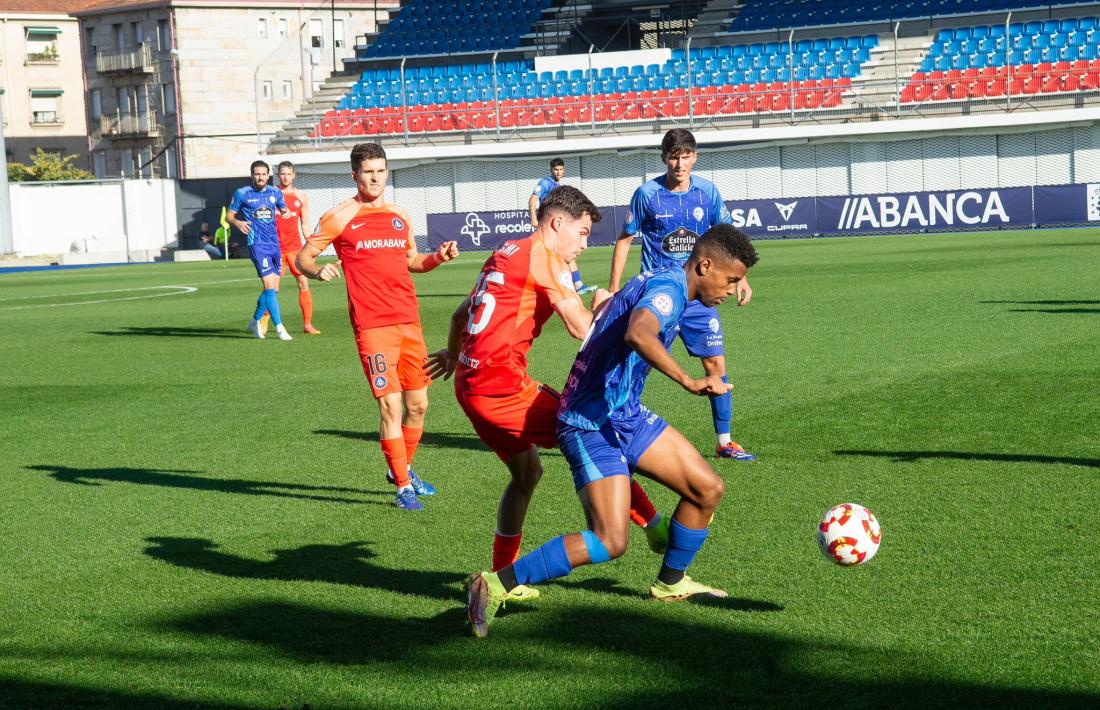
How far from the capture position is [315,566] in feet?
20.9

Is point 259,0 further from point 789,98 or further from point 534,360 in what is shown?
point 534,360

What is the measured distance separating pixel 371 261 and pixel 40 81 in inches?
3103

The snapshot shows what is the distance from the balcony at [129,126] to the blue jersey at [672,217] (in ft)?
218

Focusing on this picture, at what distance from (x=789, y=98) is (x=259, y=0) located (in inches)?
1544

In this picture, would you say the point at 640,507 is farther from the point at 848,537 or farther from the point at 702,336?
the point at 702,336

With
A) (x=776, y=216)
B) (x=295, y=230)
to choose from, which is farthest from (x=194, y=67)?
(x=295, y=230)

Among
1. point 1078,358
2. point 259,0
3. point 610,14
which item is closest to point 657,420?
point 1078,358

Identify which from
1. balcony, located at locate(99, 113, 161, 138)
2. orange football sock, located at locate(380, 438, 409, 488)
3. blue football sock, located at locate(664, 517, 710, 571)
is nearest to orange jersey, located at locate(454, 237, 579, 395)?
blue football sock, located at locate(664, 517, 710, 571)

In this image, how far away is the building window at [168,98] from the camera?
70.2 metres

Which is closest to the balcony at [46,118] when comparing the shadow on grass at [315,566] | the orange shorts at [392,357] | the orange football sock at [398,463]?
the orange shorts at [392,357]

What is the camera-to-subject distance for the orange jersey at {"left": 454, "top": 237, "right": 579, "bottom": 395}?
5.67 metres

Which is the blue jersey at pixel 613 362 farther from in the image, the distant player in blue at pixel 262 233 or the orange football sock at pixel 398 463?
the distant player in blue at pixel 262 233

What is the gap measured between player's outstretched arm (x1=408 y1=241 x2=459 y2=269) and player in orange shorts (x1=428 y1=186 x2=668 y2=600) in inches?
67.9

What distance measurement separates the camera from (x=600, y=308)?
222 inches
